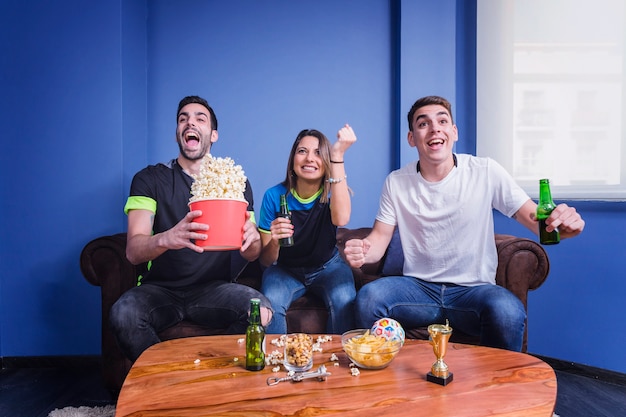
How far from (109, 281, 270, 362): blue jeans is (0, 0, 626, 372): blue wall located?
0.93 metres

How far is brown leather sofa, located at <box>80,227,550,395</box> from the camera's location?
1.98m

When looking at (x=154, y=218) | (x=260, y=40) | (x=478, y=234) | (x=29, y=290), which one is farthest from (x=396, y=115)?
(x=29, y=290)

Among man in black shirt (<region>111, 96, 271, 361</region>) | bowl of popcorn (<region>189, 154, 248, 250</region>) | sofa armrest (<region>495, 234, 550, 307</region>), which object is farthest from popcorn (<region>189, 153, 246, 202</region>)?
sofa armrest (<region>495, 234, 550, 307</region>)

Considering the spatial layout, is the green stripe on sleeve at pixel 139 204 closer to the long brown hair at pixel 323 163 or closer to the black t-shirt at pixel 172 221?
the black t-shirt at pixel 172 221

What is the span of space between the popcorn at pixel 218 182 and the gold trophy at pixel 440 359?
763 millimetres

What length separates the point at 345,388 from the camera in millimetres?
1062

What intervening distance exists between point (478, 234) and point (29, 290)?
2.41 m

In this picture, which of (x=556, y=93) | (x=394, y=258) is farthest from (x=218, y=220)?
(x=556, y=93)

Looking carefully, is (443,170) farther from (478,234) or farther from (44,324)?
(44,324)

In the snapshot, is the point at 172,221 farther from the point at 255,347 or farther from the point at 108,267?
the point at 255,347

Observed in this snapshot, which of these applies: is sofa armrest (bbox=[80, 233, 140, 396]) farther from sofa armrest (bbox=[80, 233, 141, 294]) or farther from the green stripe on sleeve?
the green stripe on sleeve

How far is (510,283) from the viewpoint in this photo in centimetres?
199

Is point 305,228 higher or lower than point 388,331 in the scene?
higher

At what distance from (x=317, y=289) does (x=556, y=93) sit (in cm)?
182
